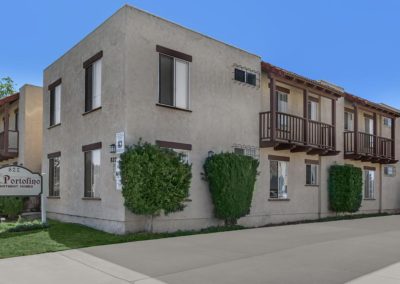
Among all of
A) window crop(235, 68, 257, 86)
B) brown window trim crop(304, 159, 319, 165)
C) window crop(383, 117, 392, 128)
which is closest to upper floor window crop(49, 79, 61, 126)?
window crop(235, 68, 257, 86)

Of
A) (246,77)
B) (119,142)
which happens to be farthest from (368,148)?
(119,142)

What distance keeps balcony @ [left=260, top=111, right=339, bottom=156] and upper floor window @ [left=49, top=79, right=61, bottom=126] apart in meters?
8.66

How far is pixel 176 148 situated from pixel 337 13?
30.9ft

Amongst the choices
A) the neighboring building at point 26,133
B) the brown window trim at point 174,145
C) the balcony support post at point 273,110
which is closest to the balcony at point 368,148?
the balcony support post at point 273,110

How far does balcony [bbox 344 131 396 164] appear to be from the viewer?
72.7ft

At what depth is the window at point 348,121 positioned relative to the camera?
23567mm

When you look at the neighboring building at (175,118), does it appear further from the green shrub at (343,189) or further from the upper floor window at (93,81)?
the green shrub at (343,189)

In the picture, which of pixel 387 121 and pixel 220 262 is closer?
pixel 220 262

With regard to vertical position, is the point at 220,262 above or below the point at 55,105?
below

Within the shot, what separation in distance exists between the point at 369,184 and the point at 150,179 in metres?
17.0

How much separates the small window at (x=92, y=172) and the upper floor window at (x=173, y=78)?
308cm

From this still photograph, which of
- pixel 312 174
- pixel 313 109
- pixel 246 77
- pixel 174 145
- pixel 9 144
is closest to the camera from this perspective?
pixel 174 145

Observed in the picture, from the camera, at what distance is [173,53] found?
569 inches

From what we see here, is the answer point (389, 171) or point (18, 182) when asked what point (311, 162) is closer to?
point (389, 171)
